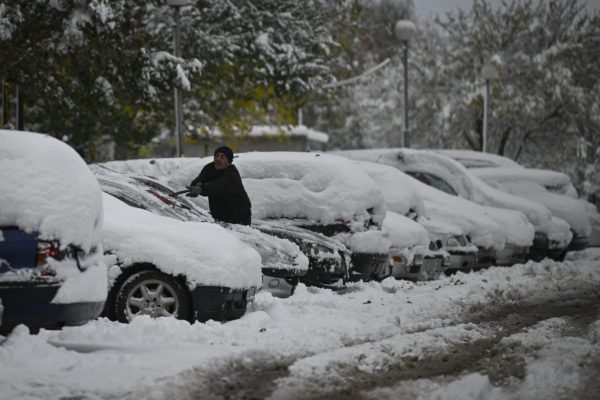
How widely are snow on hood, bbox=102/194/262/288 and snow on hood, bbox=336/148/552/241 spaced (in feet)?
28.5

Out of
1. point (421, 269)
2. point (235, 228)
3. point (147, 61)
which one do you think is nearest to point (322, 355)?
point (235, 228)

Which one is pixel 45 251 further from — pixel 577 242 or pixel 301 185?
pixel 577 242

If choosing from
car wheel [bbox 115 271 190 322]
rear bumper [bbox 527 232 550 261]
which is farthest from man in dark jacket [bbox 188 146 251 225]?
rear bumper [bbox 527 232 550 261]

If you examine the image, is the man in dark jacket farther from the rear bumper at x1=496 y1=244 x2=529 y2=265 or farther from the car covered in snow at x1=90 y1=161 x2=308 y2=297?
the rear bumper at x1=496 y1=244 x2=529 y2=265

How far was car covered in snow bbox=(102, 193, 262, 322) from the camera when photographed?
28.2ft

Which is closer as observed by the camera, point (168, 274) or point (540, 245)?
point (168, 274)

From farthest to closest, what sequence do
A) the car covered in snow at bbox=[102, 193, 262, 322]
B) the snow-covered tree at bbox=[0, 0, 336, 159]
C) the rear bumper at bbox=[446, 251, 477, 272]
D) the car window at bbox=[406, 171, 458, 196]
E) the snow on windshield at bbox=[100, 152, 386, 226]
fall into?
the car window at bbox=[406, 171, 458, 196]
the snow-covered tree at bbox=[0, 0, 336, 159]
the rear bumper at bbox=[446, 251, 477, 272]
the snow on windshield at bbox=[100, 152, 386, 226]
the car covered in snow at bbox=[102, 193, 262, 322]

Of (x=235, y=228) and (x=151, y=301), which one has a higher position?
(x=235, y=228)

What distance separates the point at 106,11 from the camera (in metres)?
16.3

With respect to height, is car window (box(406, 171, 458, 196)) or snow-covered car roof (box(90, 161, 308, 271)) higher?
snow-covered car roof (box(90, 161, 308, 271))

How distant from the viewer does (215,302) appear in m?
8.78

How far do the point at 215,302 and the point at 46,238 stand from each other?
214cm

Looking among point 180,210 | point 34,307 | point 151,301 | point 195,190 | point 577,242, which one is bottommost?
point 577,242

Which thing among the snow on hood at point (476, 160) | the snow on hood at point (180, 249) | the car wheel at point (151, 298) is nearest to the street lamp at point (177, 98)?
the snow on hood at point (476, 160)
